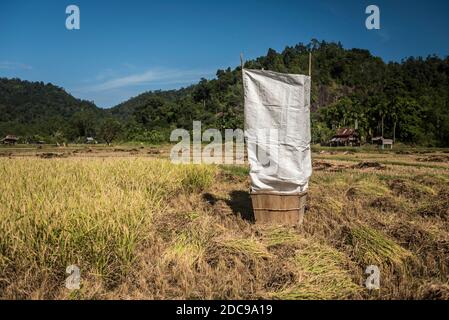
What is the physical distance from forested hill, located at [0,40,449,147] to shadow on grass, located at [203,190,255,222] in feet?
123

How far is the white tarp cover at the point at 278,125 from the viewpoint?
17.0 ft

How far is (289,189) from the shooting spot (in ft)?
17.7

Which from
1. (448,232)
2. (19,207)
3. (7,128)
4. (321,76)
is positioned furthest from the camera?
(321,76)

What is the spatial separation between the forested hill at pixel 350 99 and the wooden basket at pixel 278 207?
1550 inches

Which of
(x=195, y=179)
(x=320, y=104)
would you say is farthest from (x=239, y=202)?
(x=320, y=104)

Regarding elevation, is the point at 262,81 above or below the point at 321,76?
below

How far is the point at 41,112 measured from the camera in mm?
111062

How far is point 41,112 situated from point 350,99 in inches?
3472

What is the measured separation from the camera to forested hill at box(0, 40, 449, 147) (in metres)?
49.4

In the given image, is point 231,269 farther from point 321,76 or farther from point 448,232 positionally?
point 321,76

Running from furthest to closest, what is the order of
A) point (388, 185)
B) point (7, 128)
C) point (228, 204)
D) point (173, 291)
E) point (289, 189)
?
1. point (7, 128)
2. point (388, 185)
3. point (228, 204)
4. point (289, 189)
5. point (173, 291)

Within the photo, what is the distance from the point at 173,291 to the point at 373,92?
3329 inches

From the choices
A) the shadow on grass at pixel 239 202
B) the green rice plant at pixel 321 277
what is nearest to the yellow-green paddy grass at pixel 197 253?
the green rice plant at pixel 321 277

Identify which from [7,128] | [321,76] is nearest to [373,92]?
[321,76]
